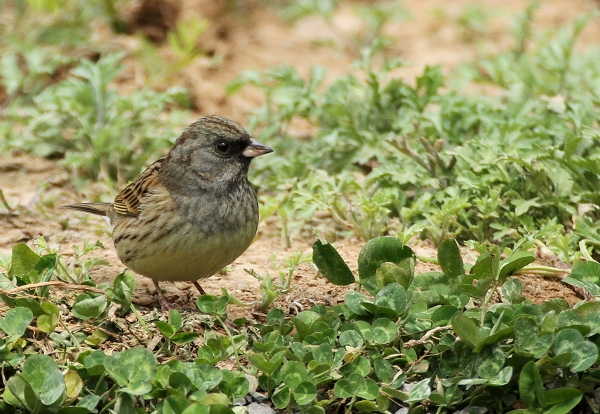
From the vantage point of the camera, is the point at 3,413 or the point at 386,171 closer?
the point at 3,413

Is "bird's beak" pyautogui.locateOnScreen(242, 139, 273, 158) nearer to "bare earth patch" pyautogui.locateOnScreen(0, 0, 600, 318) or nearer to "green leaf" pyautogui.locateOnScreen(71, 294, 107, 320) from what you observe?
"bare earth patch" pyautogui.locateOnScreen(0, 0, 600, 318)

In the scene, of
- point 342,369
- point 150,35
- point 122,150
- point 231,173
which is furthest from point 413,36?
point 342,369

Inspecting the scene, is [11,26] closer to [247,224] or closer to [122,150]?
[122,150]

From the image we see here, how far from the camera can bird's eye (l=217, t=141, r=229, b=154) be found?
186 inches

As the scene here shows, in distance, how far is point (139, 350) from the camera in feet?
12.0

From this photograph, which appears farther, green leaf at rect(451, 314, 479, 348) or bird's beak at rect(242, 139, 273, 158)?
bird's beak at rect(242, 139, 273, 158)

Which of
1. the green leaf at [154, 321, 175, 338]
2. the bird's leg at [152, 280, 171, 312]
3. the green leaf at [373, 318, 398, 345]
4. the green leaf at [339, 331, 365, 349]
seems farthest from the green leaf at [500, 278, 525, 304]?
the bird's leg at [152, 280, 171, 312]

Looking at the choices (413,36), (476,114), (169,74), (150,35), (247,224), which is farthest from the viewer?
(413,36)

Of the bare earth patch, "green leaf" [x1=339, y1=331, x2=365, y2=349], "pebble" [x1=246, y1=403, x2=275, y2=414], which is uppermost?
"green leaf" [x1=339, y1=331, x2=365, y2=349]

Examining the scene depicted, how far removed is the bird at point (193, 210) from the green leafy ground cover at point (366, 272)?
0.26 meters

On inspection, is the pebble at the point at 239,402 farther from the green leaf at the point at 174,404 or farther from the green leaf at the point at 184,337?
the green leaf at the point at 184,337

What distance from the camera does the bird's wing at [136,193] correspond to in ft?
15.7

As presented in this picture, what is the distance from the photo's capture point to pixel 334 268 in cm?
434

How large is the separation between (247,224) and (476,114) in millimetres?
2341
